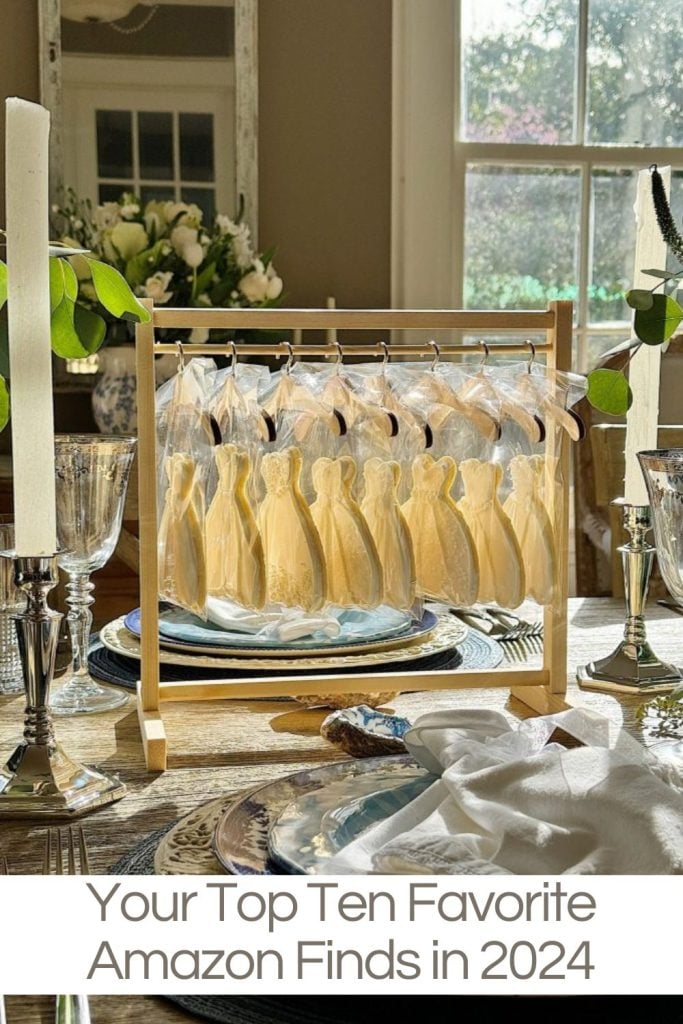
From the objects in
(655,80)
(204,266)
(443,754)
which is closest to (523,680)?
(443,754)

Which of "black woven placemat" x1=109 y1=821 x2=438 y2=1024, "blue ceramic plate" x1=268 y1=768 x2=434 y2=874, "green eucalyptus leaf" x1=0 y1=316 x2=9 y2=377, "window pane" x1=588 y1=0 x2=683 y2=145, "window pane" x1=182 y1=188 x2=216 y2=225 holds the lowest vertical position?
"black woven placemat" x1=109 y1=821 x2=438 y2=1024

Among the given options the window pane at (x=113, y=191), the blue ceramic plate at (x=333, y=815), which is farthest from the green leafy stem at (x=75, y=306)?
the window pane at (x=113, y=191)

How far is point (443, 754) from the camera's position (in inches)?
29.5

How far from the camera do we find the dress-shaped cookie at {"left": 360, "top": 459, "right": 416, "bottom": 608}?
108cm

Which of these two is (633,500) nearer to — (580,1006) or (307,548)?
(307,548)

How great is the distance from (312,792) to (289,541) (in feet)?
1.12

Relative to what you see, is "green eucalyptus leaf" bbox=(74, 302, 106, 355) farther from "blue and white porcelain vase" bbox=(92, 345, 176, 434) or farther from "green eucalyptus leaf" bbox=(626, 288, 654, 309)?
"blue and white porcelain vase" bbox=(92, 345, 176, 434)

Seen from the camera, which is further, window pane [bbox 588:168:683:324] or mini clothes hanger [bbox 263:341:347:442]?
window pane [bbox 588:168:683:324]

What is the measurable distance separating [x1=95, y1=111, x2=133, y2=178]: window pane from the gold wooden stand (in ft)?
6.70

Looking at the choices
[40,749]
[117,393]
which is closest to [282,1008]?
[40,749]

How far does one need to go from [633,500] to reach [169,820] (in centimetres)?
67

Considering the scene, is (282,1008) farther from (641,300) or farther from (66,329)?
(641,300)

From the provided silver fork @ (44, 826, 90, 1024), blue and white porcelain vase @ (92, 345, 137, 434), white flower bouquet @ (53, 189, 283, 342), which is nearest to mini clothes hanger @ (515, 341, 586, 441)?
silver fork @ (44, 826, 90, 1024)

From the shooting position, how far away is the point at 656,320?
1.07 meters
